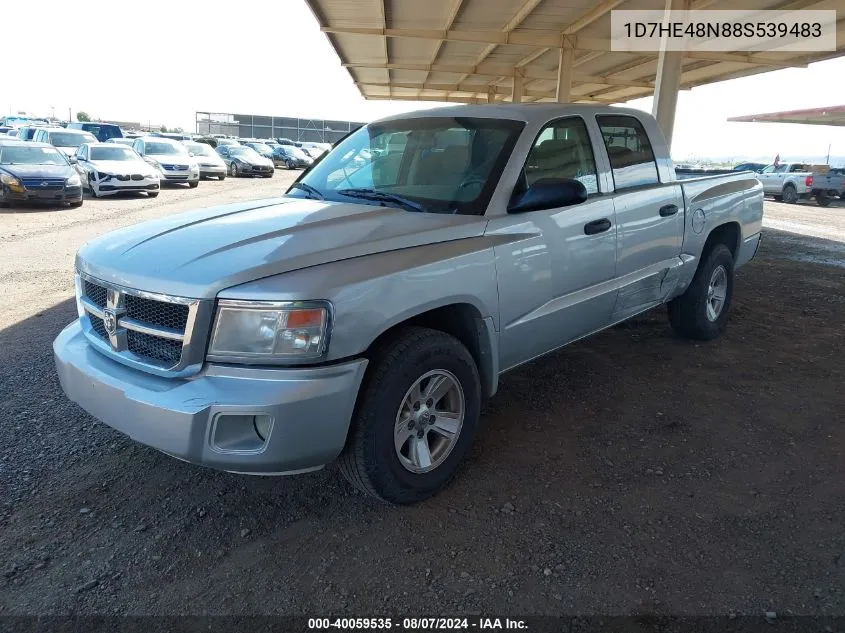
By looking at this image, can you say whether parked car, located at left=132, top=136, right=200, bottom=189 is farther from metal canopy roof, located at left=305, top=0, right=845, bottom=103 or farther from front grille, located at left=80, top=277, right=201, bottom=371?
front grille, located at left=80, top=277, right=201, bottom=371

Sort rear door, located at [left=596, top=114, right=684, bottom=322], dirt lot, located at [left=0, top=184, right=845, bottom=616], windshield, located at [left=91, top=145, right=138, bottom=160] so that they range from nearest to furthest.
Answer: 1. dirt lot, located at [left=0, top=184, right=845, bottom=616]
2. rear door, located at [left=596, top=114, right=684, bottom=322]
3. windshield, located at [left=91, top=145, right=138, bottom=160]

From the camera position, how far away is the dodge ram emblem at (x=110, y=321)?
270cm

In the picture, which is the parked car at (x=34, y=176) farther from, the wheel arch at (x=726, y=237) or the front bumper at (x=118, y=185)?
the wheel arch at (x=726, y=237)

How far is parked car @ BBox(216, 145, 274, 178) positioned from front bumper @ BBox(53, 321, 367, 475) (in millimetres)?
26833

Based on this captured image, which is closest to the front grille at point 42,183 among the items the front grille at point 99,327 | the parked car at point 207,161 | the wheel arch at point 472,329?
the parked car at point 207,161

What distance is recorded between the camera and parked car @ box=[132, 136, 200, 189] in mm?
20312

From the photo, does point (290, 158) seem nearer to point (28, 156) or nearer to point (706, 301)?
point (28, 156)

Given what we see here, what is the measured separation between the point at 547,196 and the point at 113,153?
57.0 ft

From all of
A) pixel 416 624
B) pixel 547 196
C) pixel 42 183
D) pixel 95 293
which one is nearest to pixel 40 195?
pixel 42 183

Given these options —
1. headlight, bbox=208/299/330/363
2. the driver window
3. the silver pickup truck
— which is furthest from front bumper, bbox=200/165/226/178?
headlight, bbox=208/299/330/363

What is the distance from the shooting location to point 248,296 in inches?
94.5

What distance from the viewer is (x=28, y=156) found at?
47.7 feet

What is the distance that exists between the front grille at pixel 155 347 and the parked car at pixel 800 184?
25352 mm

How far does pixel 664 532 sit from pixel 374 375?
149cm
